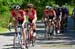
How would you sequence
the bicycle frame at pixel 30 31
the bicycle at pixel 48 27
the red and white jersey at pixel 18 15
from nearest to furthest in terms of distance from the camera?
the red and white jersey at pixel 18 15 → the bicycle frame at pixel 30 31 → the bicycle at pixel 48 27

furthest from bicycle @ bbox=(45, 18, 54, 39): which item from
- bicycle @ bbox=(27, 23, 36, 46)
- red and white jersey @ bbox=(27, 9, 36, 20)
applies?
bicycle @ bbox=(27, 23, 36, 46)

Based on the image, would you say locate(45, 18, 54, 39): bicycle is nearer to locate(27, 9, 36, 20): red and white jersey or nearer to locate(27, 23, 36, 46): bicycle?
locate(27, 9, 36, 20): red and white jersey

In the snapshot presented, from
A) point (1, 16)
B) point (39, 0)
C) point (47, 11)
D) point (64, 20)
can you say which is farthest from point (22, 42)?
point (39, 0)

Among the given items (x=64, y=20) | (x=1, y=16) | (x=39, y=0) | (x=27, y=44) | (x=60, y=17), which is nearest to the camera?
(x=27, y=44)

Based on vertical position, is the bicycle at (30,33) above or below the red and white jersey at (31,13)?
below

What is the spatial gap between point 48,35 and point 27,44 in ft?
13.8

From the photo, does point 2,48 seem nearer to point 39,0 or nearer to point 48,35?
point 48,35

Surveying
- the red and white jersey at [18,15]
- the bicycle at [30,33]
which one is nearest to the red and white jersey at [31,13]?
the bicycle at [30,33]

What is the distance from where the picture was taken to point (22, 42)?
16000mm

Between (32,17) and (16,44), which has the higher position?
(32,17)

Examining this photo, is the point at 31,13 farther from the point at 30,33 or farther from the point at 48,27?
the point at 48,27

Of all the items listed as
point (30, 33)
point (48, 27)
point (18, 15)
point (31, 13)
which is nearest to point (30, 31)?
point (30, 33)

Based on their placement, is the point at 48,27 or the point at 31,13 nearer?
the point at 31,13

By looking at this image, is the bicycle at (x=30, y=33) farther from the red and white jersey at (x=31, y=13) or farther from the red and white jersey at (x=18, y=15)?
the red and white jersey at (x=18, y=15)
